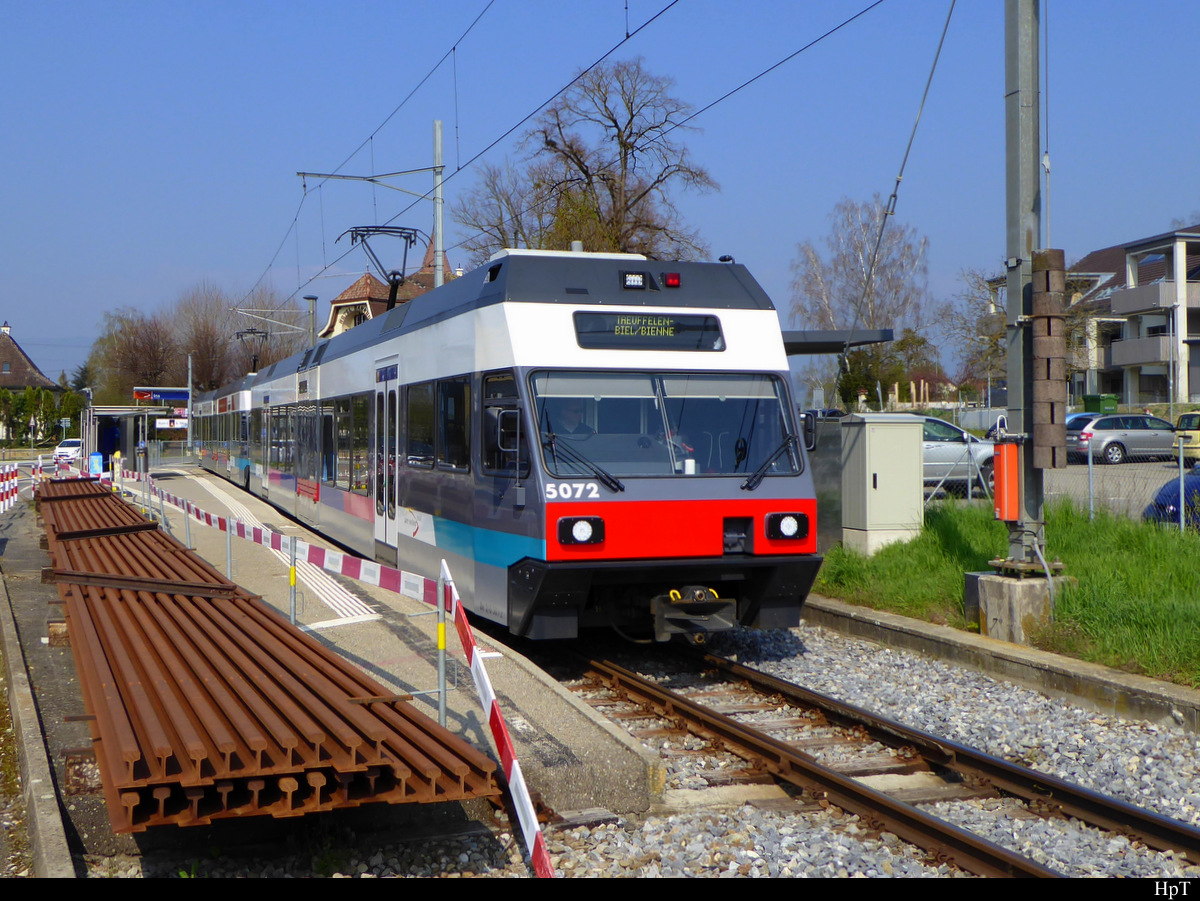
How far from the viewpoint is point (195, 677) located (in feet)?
19.7

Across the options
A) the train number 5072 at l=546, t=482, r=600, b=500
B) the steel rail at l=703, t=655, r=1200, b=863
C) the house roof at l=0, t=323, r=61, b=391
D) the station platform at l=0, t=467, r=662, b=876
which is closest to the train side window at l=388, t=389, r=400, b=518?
the station platform at l=0, t=467, r=662, b=876

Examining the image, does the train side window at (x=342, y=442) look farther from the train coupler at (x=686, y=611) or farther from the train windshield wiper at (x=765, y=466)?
the train windshield wiper at (x=765, y=466)

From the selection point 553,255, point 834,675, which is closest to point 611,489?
point 553,255

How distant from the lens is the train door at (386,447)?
11680 mm

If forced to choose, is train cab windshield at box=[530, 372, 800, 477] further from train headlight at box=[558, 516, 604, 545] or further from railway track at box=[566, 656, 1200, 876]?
railway track at box=[566, 656, 1200, 876]

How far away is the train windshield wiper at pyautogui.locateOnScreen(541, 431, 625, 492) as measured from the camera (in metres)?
7.96

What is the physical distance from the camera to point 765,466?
8.46 m

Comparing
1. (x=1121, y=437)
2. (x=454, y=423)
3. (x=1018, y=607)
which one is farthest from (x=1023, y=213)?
(x=1121, y=437)

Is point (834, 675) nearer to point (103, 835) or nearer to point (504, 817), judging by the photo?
point (504, 817)

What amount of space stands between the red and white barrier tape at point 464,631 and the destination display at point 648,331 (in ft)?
7.43

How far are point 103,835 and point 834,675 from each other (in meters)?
5.73

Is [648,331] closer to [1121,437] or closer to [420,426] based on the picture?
[420,426]

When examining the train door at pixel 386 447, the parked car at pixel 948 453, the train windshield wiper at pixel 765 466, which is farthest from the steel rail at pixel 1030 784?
the parked car at pixel 948 453

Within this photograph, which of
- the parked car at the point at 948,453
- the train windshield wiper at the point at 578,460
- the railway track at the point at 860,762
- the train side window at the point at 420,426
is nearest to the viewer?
the railway track at the point at 860,762
